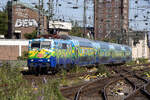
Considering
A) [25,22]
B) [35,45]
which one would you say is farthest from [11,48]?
[35,45]

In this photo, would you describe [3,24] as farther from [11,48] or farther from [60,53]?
[60,53]

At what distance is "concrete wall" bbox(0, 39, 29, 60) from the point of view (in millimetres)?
44531

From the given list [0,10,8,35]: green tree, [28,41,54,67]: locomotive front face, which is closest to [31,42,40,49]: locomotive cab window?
[28,41,54,67]: locomotive front face

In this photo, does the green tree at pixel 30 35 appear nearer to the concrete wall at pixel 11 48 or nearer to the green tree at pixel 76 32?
the concrete wall at pixel 11 48

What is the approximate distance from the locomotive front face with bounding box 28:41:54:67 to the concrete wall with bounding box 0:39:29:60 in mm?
24855

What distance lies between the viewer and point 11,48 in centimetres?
4497

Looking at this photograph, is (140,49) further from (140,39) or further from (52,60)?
(52,60)

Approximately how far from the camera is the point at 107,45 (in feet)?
111

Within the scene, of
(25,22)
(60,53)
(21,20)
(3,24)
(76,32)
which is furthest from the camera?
(76,32)

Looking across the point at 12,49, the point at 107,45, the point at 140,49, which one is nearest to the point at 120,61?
the point at 107,45

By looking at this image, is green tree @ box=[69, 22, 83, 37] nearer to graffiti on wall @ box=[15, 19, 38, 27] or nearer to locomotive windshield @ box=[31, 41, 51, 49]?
graffiti on wall @ box=[15, 19, 38, 27]

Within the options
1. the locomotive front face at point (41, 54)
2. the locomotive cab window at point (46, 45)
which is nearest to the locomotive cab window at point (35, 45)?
the locomotive front face at point (41, 54)

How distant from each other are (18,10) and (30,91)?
176 feet

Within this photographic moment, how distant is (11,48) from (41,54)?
1025 inches
